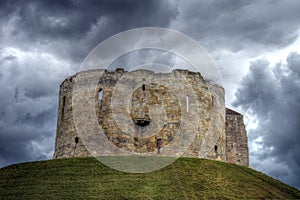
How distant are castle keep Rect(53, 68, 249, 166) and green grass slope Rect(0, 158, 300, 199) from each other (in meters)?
3.89

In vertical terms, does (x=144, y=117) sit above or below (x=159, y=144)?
above

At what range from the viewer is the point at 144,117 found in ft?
99.2

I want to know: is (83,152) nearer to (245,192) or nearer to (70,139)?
(70,139)

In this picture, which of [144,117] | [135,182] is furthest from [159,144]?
[135,182]

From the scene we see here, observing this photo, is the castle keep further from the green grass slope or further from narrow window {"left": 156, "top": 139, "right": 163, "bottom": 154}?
the green grass slope

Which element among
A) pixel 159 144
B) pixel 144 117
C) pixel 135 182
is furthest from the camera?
pixel 144 117

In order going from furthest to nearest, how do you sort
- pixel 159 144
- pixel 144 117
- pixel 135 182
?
1. pixel 144 117
2. pixel 159 144
3. pixel 135 182

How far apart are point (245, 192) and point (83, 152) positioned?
37.9 feet

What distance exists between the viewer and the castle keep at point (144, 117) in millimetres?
29859

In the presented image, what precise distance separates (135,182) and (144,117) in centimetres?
848

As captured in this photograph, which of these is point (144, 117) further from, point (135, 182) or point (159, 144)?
point (135, 182)

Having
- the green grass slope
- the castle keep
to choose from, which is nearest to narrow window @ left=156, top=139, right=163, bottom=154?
the castle keep

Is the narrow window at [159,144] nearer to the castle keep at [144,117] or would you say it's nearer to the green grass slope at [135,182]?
the castle keep at [144,117]

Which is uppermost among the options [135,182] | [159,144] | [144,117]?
[144,117]
